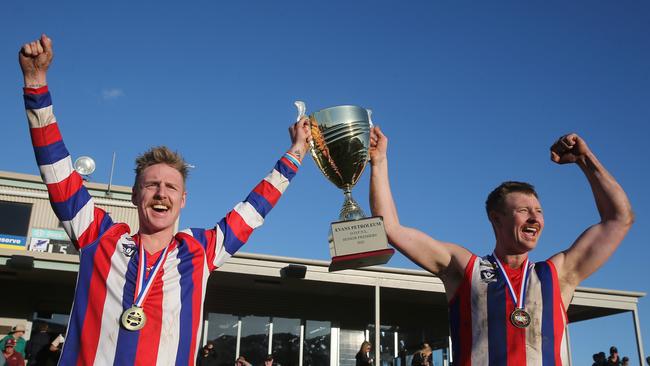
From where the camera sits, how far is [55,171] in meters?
2.49

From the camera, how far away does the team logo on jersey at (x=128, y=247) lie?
8.52 ft

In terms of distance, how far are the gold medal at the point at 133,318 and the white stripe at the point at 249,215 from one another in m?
0.73

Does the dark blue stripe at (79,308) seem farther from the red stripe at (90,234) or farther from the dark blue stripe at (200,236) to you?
the dark blue stripe at (200,236)

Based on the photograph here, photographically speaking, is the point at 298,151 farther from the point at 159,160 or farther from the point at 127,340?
the point at 127,340

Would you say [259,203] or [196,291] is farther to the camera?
[259,203]

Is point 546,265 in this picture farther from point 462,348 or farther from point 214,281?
point 214,281

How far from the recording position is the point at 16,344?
369 inches

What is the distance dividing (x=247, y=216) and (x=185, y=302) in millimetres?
575

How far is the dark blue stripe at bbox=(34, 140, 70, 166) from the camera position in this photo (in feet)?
8.14

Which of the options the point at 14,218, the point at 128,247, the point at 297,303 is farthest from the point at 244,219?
the point at 14,218

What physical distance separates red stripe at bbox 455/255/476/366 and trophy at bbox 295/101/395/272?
48 cm

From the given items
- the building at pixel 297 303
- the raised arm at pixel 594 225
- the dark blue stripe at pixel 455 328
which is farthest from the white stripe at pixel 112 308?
the building at pixel 297 303

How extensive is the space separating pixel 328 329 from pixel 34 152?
13534 millimetres

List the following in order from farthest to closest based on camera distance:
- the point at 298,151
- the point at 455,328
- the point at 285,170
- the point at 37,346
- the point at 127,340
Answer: the point at 37,346
the point at 298,151
the point at 285,170
the point at 455,328
the point at 127,340
